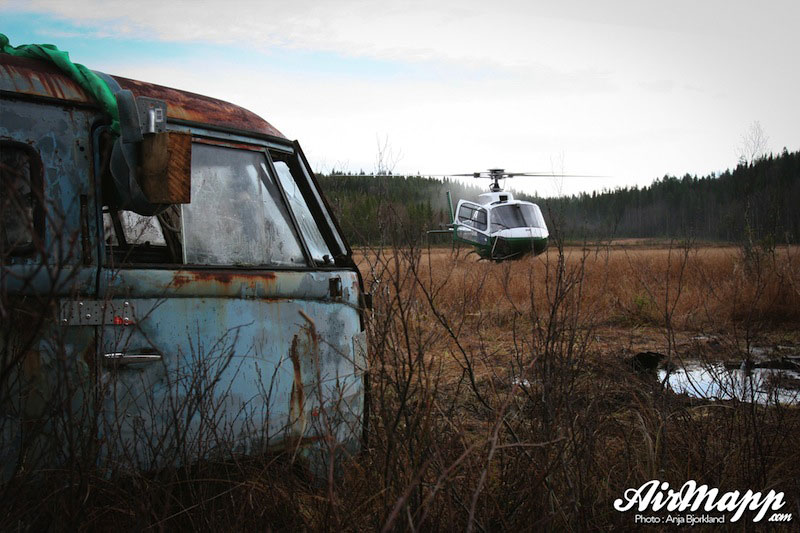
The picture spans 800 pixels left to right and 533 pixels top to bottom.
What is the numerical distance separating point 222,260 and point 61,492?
120 centimetres

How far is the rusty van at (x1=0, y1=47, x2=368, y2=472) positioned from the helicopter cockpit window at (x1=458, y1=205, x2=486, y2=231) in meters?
18.9

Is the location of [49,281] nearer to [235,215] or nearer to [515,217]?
[235,215]

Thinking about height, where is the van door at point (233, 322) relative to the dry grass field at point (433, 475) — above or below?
above

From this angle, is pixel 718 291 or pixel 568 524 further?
pixel 718 291

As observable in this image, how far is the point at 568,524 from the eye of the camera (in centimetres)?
238

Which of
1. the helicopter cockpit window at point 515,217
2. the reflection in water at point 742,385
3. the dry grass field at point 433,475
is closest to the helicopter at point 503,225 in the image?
the helicopter cockpit window at point 515,217

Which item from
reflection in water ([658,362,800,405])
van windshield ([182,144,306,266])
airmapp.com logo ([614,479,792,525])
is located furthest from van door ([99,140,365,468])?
reflection in water ([658,362,800,405])

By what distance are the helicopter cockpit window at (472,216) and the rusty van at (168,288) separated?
743 inches

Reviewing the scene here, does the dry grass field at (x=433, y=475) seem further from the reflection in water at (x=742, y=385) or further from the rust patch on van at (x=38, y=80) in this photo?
the rust patch on van at (x=38, y=80)

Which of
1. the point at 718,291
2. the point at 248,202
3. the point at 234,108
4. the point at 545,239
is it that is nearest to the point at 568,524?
the point at 248,202

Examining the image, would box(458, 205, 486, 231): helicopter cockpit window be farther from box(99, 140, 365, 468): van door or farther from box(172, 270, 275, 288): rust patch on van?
box(172, 270, 275, 288): rust patch on van

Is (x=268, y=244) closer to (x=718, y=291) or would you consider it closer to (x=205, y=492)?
(x=205, y=492)

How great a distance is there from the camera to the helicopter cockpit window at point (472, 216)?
22.1 m

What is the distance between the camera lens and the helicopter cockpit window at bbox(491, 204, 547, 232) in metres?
21.4
